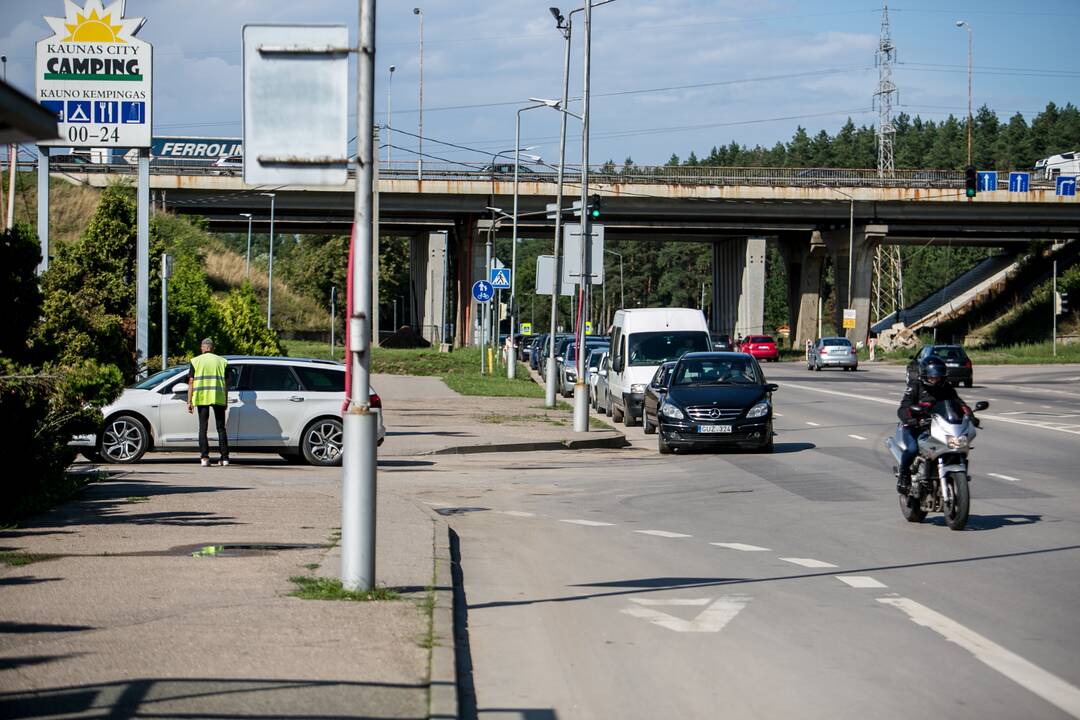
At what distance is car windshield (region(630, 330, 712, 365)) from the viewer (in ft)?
95.6

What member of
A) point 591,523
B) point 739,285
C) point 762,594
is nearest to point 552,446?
point 591,523

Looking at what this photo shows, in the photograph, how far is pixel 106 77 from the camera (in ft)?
73.0

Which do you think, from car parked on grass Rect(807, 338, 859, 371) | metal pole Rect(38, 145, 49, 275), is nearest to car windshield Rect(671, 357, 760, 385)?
metal pole Rect(38, 145, 49, 275)

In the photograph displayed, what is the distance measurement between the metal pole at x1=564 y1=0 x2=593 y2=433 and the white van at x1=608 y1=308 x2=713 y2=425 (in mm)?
1083

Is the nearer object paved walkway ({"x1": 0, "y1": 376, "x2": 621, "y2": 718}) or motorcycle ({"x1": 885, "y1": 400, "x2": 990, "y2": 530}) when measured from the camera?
paved walkway ({"x1": 0, "y1": 376, "x2": 621, "y2": 718})

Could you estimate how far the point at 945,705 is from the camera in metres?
6.26

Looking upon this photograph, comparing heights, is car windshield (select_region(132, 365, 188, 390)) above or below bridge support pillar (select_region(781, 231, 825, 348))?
below

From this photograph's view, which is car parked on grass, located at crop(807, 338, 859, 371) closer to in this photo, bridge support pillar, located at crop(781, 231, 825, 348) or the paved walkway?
bridge support pillar, located at crop(781, 231, 825, 348)

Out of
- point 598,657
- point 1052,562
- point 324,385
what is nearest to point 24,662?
point 598,657

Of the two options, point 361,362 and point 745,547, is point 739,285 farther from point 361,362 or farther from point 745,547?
point 361,362

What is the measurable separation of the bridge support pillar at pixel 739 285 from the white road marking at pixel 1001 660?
80202mm

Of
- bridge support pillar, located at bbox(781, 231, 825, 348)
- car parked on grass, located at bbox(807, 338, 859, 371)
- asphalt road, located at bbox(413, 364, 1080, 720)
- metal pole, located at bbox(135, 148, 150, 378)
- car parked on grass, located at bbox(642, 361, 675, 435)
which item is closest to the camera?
asphalt road, located at bbox(413, 364, 1080, 720)

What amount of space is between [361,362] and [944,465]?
6.66m

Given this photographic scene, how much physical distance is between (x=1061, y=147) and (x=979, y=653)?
16401 centimetres
